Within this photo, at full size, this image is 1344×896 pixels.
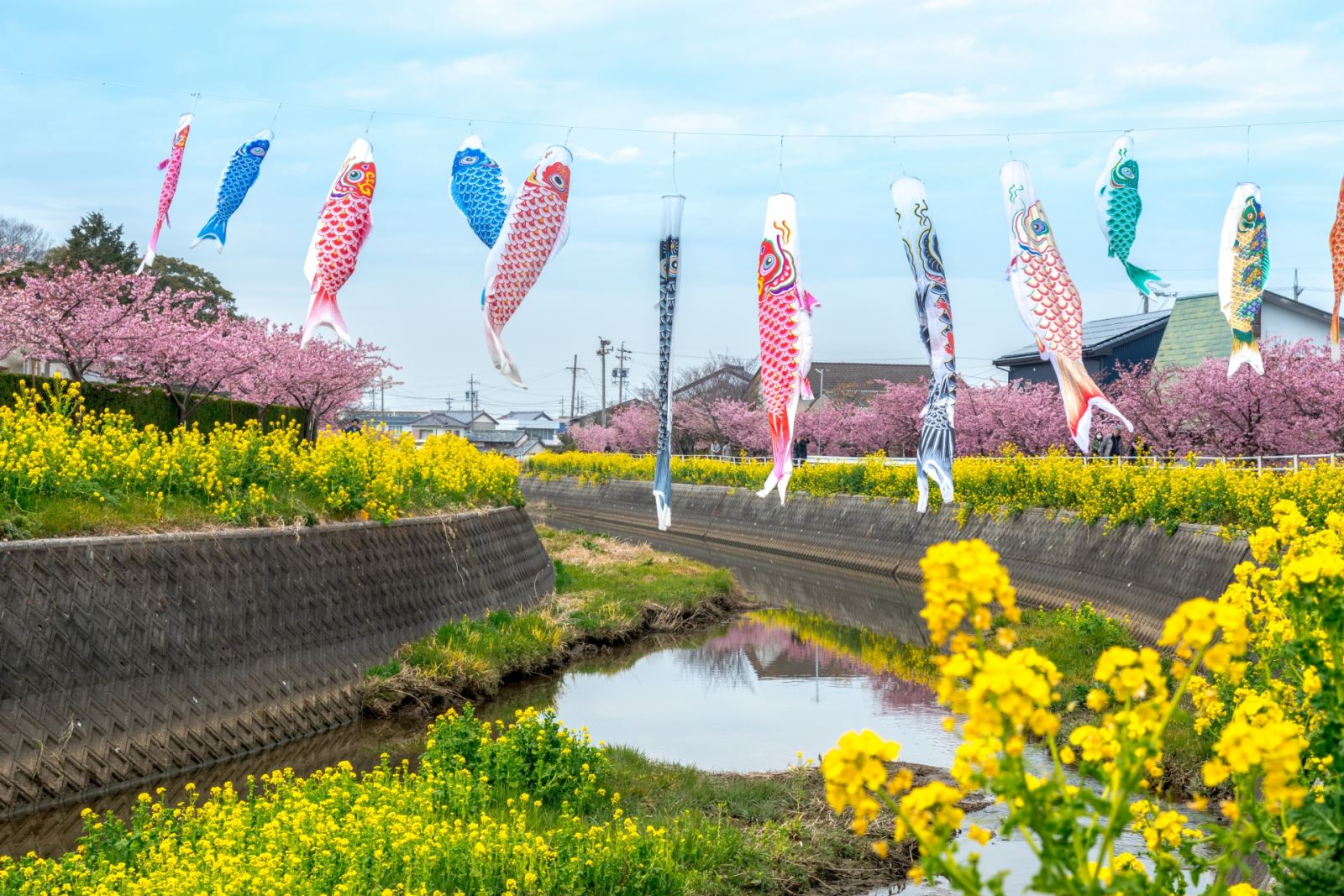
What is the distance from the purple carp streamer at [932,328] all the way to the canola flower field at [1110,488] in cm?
311

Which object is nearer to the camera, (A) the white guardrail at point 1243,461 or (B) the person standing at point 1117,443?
(A) the white guardrail at point 1243,461

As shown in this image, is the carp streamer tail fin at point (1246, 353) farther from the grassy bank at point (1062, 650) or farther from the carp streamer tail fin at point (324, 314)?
the carp streamer tail fin at point (324, 314)

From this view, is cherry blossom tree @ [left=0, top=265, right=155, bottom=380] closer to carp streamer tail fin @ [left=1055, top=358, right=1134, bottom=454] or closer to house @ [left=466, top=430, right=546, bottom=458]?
carp streamer tail fin @ [left=1055, top=358, right=1134, bottom=454]

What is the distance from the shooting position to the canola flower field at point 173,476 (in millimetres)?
9438

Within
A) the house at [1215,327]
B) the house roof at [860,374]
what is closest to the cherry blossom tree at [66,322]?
the house at [1215,327]

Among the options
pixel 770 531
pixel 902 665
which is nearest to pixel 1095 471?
pixel 902 665

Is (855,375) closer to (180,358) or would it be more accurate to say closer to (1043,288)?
(180,358)

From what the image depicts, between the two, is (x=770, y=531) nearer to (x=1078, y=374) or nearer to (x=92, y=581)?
(x=1078, y=374)

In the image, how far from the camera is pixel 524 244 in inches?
523

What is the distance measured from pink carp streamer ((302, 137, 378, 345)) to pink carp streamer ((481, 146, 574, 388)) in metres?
1.57

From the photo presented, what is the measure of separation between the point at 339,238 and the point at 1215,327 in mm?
23774

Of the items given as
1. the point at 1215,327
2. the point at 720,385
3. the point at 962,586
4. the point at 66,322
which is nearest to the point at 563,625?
the point at 66,322

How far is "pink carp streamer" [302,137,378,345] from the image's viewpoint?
43.6 ft

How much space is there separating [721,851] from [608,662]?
8.17 metres
